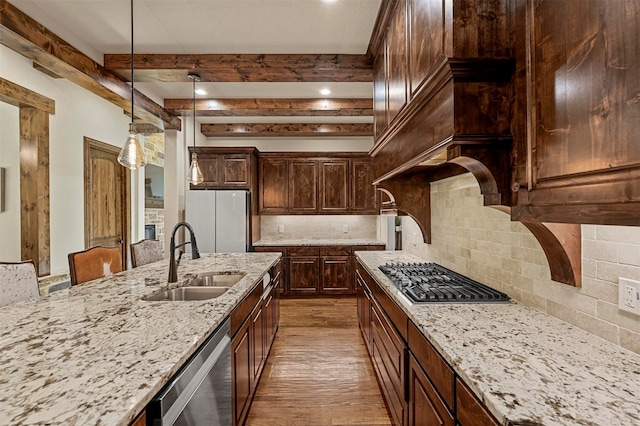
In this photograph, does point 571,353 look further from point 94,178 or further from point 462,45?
point 94,178

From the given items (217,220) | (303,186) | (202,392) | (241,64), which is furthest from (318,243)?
(202,392)

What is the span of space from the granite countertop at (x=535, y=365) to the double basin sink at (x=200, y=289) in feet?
4.61

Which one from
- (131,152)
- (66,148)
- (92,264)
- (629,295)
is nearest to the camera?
(629,295)

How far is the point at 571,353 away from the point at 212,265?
2518 millimetres

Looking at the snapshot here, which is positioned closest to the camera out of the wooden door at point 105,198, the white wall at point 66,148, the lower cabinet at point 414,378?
the lower cabinet at point 414,378

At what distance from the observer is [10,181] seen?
10.1ft

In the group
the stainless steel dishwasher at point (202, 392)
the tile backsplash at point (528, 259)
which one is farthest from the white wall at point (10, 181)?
the tile backsplash at point (528, 259)

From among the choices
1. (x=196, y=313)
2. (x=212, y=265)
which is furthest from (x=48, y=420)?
(x=212, y=265)

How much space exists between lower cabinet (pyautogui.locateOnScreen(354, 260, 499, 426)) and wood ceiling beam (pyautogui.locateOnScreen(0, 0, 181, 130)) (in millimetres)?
3175

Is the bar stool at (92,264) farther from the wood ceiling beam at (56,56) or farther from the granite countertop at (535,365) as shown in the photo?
the granite countertop at (535,365)

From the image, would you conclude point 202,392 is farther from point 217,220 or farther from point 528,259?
point 217,220

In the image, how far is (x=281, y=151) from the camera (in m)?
5.57

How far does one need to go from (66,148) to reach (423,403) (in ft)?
13.9

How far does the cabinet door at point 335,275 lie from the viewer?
16.3 ft
